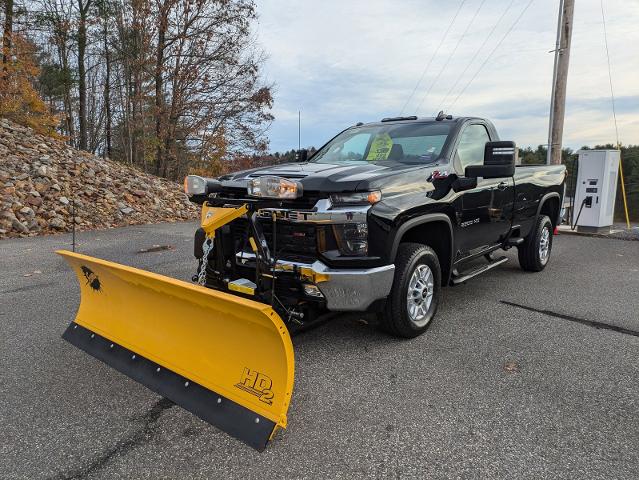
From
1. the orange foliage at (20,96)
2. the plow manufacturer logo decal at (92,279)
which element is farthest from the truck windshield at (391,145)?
the orange foliage at (20,96)

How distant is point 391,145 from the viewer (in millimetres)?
4668

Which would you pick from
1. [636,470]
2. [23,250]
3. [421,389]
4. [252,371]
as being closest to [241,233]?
[252,371]

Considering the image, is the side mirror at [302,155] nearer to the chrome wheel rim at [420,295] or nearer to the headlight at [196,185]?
the headlight at [196,185]

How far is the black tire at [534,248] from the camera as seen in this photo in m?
6.33

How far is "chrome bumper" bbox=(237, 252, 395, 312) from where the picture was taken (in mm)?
3232

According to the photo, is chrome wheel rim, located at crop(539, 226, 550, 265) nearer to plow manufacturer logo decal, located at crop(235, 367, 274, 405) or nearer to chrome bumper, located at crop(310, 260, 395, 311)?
chrome bumper, located at crop(310, 260, 395, 311)

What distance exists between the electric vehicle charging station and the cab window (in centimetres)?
652

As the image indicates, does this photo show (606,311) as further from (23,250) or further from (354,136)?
(23,250)

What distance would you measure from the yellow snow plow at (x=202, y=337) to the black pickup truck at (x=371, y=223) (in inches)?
4.9

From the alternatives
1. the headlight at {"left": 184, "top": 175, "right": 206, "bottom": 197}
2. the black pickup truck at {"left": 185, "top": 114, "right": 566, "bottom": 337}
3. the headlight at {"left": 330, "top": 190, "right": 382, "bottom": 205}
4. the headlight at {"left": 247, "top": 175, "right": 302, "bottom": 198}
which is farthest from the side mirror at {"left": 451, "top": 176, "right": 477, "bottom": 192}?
the headlight at {"left": 184, "top": 175, "right": 206, "bottom": 197}

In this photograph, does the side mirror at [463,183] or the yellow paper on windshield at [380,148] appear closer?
the side mirror at [463,183]

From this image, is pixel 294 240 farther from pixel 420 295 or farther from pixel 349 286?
pixel 420 295

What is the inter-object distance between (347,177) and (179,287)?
56.9 inches

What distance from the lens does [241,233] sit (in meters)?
3.84
